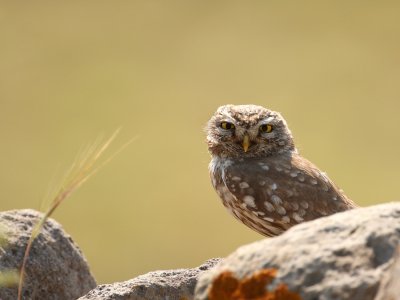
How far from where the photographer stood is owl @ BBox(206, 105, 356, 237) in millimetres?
6871

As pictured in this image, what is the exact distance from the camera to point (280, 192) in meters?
6.93

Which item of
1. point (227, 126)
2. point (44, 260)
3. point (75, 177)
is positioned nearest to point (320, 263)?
point (75, 177)

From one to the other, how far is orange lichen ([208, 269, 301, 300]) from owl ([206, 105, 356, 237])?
9.81 feet

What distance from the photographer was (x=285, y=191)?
22.7 ft

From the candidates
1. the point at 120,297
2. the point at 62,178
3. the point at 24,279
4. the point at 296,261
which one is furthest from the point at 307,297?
the point at 24,279

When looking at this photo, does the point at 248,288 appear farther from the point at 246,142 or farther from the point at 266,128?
the point at 266,128

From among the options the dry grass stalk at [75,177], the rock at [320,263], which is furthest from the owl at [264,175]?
the rock at [320,263]

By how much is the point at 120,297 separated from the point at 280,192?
2.01 m

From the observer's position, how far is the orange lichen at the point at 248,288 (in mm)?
Result: 3645

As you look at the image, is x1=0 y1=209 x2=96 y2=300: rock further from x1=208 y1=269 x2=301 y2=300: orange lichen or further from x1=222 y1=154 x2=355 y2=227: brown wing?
x1=208 y1=269 x2=301 y2=300: orange lichen

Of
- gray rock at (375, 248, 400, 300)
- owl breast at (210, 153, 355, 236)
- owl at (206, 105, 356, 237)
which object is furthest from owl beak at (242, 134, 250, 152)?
gray rock at (375, 248, 400, 300)

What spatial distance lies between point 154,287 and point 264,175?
6.08 feet

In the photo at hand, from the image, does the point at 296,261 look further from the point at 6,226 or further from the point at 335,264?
the point at 6,226

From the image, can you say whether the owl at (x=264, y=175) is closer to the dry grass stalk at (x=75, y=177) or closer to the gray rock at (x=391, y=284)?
the dry grass stalk at (x=75, y=177)
